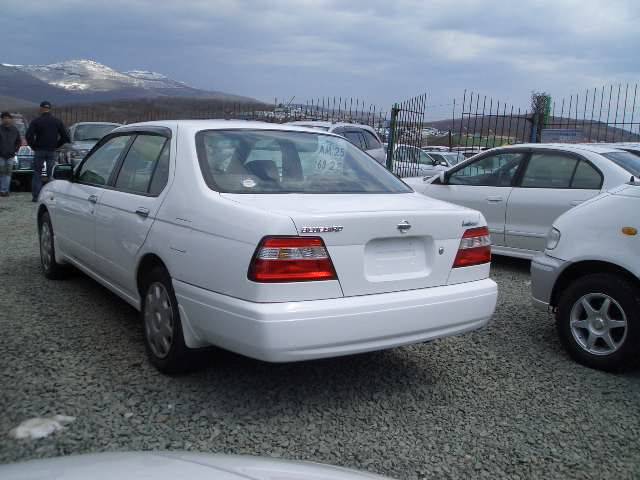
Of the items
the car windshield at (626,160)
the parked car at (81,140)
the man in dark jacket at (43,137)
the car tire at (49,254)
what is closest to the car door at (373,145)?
the man in dark jacket at (43,137)

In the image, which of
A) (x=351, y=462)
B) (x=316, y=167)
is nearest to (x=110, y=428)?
(x=351, y=462)

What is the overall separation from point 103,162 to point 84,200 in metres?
0.34

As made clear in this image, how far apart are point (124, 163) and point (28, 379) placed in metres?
1.72

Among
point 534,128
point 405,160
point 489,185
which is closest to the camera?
point 489,185

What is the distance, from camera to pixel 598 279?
433 centimetres

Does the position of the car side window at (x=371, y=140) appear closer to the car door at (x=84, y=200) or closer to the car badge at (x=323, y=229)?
the car door at (x=84, y=200)

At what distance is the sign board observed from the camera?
1448 cm

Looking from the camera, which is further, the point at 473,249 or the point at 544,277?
the point at 544,277

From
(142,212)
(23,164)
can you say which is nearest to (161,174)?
(142,212)

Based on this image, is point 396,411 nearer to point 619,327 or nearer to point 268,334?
point 268,334

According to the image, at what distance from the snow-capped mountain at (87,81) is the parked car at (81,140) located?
92.1m

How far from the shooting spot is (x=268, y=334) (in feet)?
9.97

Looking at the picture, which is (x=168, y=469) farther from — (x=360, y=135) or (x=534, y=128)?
(x=534, y=128)

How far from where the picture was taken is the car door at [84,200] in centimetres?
491
